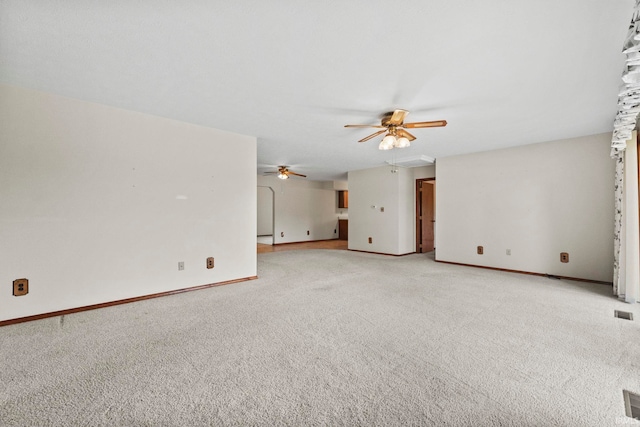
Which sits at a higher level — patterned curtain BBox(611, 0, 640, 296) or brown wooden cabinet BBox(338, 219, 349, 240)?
patterned curtain BBox(611, 0, 640, 296)

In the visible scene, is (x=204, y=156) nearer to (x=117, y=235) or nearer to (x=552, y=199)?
(x=117, y=235)

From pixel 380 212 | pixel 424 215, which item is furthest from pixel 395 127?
pixel 424 215

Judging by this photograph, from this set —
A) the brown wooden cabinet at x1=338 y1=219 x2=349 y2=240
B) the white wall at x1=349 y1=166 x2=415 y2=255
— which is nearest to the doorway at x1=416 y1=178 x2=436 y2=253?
the white wall at x1=349 y1=166 x2=415 y2=255

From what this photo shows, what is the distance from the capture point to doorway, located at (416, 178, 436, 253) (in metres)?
7.10

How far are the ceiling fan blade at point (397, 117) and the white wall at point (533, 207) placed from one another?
9.80 ft

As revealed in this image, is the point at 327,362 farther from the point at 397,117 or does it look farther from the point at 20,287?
the point at 20,287

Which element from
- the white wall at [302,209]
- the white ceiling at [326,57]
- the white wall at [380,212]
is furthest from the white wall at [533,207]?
the white wall at [302,209]

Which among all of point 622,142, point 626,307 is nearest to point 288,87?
point 622,142

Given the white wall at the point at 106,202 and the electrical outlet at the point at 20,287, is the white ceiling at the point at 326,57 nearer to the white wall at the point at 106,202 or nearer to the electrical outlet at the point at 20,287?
the white wall at the point at 106,202

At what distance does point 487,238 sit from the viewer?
5.16 metres

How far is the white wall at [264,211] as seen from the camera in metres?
9.98

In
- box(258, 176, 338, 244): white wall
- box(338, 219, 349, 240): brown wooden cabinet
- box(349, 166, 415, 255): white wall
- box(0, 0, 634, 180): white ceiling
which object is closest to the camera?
box(0, 0, 634, 180): white ceiling

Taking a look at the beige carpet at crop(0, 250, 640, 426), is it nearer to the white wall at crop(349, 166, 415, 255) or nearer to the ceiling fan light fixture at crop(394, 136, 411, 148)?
the ceiling fan light fixture at crop(394, 136, 411, 148)

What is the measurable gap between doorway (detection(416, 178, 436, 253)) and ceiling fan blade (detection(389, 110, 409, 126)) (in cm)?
407
